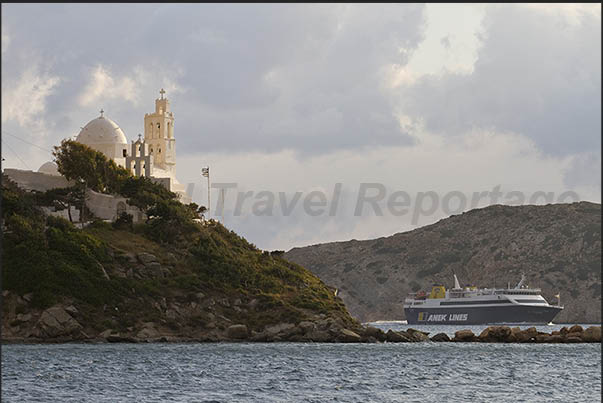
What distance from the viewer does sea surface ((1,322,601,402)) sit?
31844 millimetres

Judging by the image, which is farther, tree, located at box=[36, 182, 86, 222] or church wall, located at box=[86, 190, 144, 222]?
church wall, located at box=[86, 190, 144, 222]

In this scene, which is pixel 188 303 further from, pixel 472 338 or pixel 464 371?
pixel 464 371

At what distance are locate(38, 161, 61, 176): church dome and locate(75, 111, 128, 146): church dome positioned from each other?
3519mm

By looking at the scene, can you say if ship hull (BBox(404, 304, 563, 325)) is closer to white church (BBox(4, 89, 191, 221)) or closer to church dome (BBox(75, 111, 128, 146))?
white church (BBox(4, 89, 191, 221))

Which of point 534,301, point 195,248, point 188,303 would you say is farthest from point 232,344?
point 534,301

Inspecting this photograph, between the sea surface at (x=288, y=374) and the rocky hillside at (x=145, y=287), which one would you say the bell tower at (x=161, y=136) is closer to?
the rocky hillside at (x=145, y=287)

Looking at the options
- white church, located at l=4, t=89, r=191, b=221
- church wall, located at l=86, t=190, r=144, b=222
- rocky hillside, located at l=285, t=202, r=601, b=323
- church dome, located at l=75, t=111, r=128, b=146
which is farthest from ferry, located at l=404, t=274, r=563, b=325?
church wall, located at l=86, t=190, r=144, b=222

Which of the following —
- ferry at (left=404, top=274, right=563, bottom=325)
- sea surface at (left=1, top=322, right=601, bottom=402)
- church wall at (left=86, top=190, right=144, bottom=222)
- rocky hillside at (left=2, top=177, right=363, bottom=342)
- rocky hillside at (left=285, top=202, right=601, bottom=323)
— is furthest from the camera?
rocky hillside at (left=285, top=202, right=601, bottom=323)

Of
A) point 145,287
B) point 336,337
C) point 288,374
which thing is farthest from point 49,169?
point 288,374

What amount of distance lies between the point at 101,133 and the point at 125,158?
3.45 metres

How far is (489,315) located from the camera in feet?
438

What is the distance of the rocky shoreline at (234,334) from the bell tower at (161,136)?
3067 cm

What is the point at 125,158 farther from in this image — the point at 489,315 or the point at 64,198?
the point at 489,315

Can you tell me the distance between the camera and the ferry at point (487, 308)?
426ft
